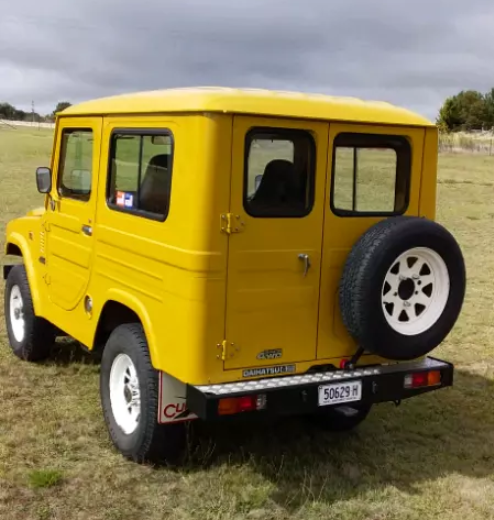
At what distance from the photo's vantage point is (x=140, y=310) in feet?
14.0

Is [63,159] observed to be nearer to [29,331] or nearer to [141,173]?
[141,173]

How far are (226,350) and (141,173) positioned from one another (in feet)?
4.02

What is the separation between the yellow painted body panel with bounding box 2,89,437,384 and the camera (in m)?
3.86

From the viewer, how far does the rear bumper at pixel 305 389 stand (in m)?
3.88

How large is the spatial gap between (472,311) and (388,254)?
5.02 meters

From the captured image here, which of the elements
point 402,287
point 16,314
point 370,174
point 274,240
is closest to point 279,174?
point 274,240

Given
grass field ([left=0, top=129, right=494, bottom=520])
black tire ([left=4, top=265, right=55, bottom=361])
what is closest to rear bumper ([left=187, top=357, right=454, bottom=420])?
grass field ([left=0, top=129, right=494, bottom=520])

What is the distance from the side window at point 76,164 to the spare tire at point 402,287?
1964mm

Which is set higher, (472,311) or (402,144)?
(402,144)

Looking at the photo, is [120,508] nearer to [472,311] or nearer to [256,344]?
[256,344]

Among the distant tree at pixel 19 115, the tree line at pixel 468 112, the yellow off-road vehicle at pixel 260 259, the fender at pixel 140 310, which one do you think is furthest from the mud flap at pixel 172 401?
the distant tree at pixel 19 115

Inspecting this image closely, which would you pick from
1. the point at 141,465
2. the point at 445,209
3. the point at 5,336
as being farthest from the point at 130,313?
the point at 445,209

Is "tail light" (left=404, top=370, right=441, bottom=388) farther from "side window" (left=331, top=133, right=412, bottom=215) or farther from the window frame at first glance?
the window frame

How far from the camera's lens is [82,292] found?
5.05 metres
